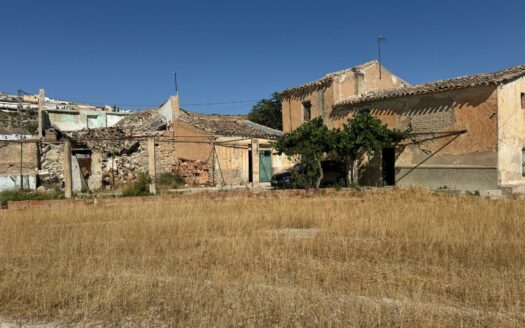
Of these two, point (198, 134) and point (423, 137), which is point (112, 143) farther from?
point (423, 137)

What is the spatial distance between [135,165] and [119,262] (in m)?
21.0

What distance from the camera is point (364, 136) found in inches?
812

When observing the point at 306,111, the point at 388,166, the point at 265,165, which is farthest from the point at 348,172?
the point at 306,111

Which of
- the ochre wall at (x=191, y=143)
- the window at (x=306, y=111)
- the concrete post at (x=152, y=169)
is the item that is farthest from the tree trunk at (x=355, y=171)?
the concrete post at (x=152, y=169)

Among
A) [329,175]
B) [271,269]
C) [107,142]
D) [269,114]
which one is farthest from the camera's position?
[269,114]

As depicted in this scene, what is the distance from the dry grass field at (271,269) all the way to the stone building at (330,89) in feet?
51.3

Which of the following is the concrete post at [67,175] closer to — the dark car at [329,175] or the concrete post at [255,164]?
the concrete post at [255,164]

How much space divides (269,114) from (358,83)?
72.3 feet

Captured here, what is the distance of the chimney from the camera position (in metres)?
25.8

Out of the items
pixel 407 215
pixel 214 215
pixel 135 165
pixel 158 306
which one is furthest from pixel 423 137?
pixel 158 306

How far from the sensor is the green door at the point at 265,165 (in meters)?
27.2

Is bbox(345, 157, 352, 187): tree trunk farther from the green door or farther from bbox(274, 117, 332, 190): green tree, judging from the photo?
the green door

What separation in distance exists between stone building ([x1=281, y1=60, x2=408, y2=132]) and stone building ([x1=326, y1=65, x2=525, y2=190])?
364 centimetres

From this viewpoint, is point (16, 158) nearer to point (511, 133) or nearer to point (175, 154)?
point (175, 154)
